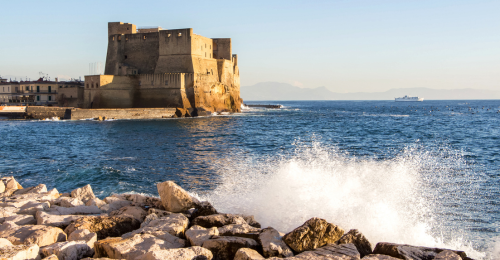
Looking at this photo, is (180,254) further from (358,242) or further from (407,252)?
(407,252)

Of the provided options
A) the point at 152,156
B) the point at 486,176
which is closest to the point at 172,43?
the point at 152,156

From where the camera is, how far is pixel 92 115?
41312 millimetres

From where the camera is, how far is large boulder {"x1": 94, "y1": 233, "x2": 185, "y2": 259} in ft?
18.4

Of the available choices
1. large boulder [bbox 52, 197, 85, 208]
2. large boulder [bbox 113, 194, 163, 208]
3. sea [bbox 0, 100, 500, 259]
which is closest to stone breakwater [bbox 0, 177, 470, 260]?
large boulder [bbox 52, 197, 85, 208]

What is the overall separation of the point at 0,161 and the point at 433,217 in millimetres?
17964

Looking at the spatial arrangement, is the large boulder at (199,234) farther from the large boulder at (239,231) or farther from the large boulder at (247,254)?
the large boulder at (247,254)

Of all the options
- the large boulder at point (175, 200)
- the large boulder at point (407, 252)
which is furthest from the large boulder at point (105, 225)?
the large boulder at point (407, 252)

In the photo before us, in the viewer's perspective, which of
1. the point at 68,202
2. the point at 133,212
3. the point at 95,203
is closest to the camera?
the point at 133,212

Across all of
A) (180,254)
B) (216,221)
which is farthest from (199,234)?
(180,254)

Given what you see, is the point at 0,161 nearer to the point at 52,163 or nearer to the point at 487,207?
the point at 52,163

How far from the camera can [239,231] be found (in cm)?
663

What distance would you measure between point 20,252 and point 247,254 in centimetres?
317

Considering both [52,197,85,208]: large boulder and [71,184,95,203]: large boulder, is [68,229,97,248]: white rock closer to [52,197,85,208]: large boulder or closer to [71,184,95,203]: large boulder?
[52,197,85,208]: large boulder

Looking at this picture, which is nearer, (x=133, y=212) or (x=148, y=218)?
(x=148, y=218)
